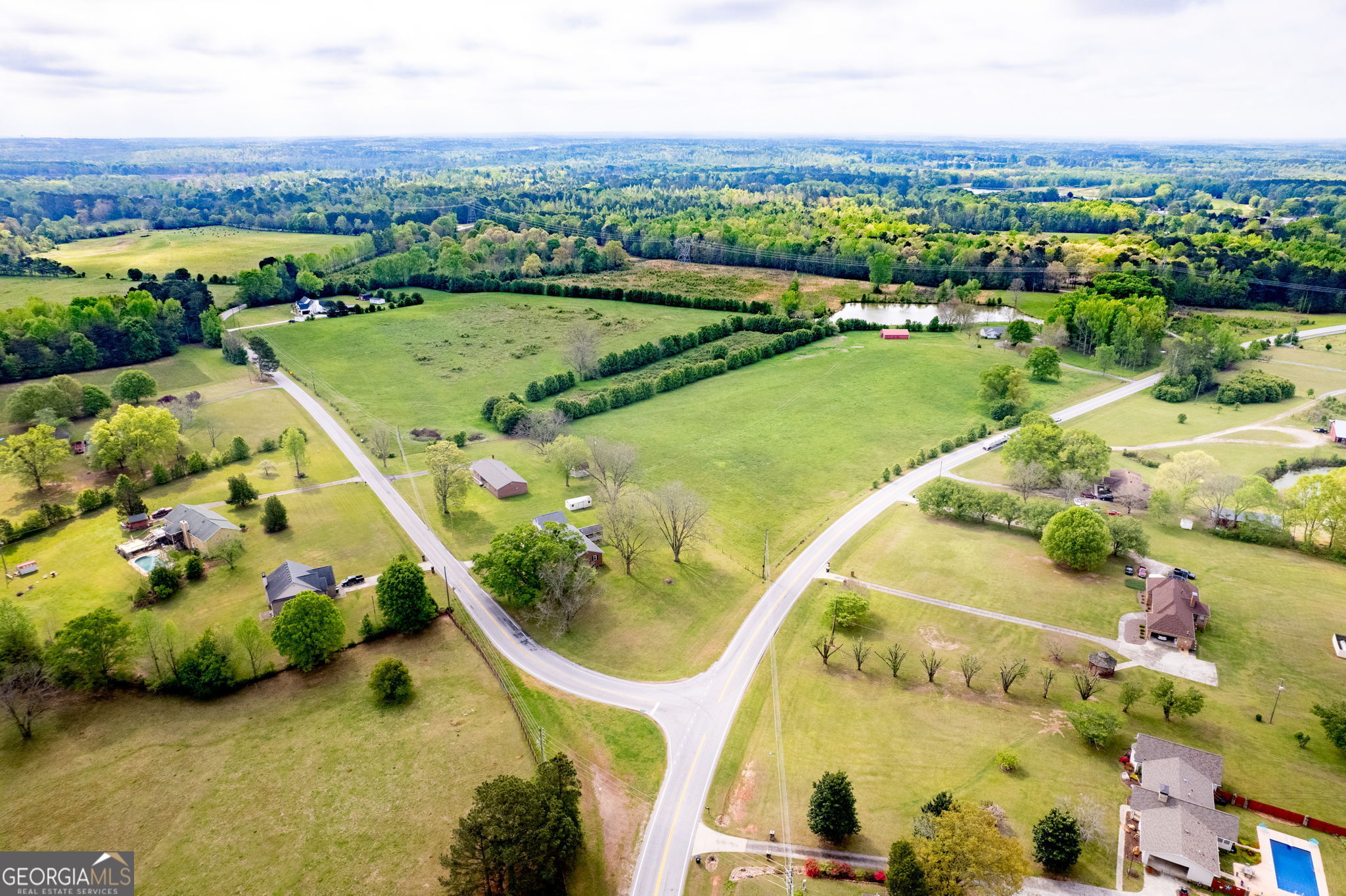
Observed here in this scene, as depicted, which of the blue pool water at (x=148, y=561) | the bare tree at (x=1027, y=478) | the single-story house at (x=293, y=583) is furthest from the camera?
the bare tree at (x=1027, y=478)

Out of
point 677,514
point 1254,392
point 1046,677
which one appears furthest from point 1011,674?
point 1254,392

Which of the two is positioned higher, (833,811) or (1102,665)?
(833,811)

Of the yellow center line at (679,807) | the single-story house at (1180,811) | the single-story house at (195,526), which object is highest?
the single-story house at (195,526)

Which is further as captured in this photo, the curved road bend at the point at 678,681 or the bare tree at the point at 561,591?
the bare tree at the point at 561,591

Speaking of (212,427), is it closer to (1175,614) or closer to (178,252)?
(1175,614)

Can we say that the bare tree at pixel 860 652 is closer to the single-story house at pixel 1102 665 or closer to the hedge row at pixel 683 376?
the single-story house at pixel 1102 665

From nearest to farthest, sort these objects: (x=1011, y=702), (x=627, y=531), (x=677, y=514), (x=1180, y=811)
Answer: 1. (x=1180, y=811)
2. (x=1011, y=702)
3. (x=677, y=514)
4. (x=627, y=531)

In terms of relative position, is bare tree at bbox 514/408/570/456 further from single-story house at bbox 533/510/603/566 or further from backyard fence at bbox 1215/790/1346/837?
backyard fence at bbox 1215/790/1346/837

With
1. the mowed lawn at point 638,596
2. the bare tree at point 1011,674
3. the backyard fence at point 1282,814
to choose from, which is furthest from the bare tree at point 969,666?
the mowed lawn at point 638,596
